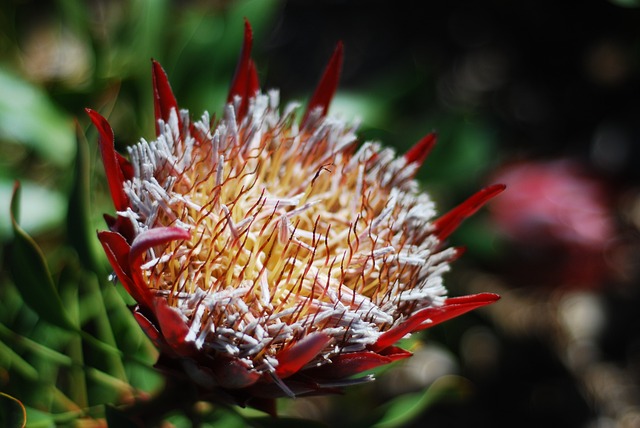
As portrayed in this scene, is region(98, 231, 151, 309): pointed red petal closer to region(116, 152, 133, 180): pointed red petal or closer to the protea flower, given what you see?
the protea flower

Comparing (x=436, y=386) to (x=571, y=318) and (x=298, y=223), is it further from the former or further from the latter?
(x=571, y=318)

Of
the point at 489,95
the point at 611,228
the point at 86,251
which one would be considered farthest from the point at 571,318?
the point at 86,251

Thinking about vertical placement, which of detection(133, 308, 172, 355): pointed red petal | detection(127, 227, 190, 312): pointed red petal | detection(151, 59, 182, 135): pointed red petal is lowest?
detection(133, 308, 172, 355): pointed red petal

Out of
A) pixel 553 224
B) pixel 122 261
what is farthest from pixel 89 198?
pixel 553 224

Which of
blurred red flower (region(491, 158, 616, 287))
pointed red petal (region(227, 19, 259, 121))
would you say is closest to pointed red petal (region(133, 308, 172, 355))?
pointed red petal (region(227, 19, 259, 121))

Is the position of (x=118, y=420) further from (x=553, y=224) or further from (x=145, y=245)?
(x=553, y=224)

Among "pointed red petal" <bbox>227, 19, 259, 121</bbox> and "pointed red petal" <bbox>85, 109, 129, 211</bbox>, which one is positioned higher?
"pointed red petal" <bbox>227, 19, 259, 121</bbox>

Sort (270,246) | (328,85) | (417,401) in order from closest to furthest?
(270,246) → (328,85) → (417,401)

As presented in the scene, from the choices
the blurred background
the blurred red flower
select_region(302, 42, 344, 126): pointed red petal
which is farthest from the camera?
the blurred red flower
